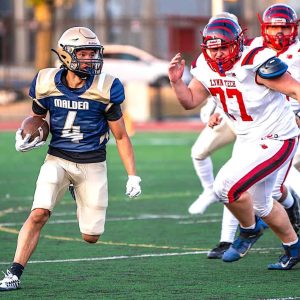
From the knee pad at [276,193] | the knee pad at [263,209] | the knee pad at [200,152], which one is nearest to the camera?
the knee pad at [263,209]

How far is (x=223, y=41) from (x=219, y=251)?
1.78 metres

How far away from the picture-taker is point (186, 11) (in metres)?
37.9

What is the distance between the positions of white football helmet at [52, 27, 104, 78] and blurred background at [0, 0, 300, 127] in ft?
65.6

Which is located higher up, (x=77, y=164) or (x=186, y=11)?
(x=77, y=164)

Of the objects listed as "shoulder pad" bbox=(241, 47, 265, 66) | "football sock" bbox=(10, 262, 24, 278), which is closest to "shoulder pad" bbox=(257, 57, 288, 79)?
"shoulder pad" bbox=(241, 47, 265, 66)

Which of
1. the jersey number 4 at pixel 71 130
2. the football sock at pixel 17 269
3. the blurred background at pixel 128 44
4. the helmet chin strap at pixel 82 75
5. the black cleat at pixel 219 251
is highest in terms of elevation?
the helmet chin strap at pixel 82 75

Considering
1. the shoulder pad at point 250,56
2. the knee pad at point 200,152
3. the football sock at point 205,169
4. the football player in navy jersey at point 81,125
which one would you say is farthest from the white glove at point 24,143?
the football sock at point 205,169

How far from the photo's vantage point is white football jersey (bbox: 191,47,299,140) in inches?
330

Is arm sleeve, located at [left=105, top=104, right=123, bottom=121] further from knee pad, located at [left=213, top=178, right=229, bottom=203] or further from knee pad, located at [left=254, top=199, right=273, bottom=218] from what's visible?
knee pad, located at [left=254, top=199, right=273, bottom=218]

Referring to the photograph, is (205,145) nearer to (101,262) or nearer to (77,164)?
(101,262)

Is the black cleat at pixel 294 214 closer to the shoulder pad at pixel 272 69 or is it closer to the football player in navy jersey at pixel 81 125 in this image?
the shoulder pad at pixel 272 69

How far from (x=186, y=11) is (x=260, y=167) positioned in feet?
97.7

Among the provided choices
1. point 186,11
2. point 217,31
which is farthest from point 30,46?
point 217,31

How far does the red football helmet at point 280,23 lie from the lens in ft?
32.2
